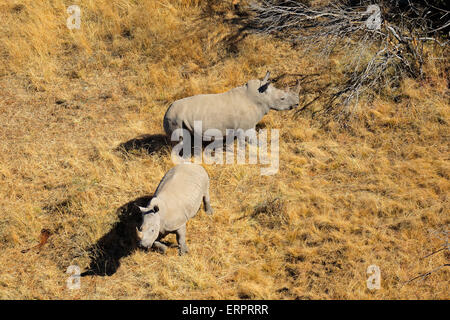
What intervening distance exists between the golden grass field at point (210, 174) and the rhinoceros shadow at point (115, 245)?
32 mm

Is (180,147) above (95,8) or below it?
below

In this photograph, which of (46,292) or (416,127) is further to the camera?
(416,127)

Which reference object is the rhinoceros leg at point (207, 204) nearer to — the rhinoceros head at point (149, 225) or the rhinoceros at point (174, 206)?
the rhinoceros at point (174, 206)

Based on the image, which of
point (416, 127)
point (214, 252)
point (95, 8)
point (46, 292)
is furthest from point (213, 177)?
point (95, 8)

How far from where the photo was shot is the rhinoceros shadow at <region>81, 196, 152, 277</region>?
6.79 metres

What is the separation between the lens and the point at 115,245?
710 cm

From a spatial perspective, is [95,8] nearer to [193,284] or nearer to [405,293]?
[193,284]

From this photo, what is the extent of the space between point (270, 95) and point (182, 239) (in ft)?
11.7

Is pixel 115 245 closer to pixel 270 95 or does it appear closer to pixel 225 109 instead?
pixel 225 109

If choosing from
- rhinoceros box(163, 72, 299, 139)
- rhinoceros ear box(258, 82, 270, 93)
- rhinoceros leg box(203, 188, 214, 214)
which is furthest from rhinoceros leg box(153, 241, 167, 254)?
rhinoceros ear box(258, 82, 270, 93)

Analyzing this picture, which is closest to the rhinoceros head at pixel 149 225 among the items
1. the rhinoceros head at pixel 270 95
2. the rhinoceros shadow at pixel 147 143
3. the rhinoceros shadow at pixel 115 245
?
the rhinoceros shadow at pixel 115 245

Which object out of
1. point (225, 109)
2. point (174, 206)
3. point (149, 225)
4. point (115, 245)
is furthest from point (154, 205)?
point (225, 109)

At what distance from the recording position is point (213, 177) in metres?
8.28

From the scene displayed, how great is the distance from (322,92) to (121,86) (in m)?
4.97
